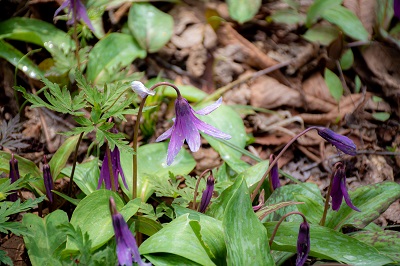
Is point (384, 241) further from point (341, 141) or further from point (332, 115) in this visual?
point (332, 115)

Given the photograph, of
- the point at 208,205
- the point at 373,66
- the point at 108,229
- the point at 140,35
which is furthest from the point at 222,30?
the point at 108,229

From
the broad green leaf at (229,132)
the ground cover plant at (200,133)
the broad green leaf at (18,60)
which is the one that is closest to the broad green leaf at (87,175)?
A: the ground cover plant at (200,133)

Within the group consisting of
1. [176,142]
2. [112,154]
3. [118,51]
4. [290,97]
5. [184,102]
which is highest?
[184,102]

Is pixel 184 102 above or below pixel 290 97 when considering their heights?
above

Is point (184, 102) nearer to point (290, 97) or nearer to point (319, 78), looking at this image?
point (290, 97)

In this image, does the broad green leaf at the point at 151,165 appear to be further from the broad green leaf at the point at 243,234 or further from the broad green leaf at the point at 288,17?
the broad green leaf at the point at 288,17

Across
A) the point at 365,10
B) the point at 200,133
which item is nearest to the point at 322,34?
the point at 365,10

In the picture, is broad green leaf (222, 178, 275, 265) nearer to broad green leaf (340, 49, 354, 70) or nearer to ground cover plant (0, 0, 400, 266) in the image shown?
ground cover plant (0, 0, 400, 266)
